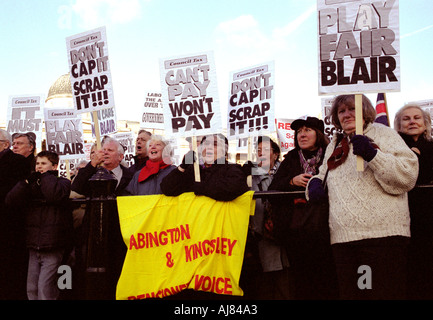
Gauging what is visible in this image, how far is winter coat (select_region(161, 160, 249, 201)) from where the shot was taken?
13.2 feet

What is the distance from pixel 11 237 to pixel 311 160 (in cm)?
336

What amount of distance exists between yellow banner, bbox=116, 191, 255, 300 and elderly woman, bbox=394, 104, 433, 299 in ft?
4.68

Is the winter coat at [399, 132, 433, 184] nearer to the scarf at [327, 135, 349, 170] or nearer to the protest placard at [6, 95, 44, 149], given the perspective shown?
the scarf at [327, 135, 349, 170]

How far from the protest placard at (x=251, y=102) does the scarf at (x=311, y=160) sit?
317cm

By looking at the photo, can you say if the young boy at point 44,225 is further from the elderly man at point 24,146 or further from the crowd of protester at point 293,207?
the elderly man at point 24,146

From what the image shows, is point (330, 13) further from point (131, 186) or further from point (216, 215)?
point (131, 186)

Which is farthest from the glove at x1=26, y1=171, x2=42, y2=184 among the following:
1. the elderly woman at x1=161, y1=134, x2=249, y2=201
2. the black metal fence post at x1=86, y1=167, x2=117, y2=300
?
the elderly woman at x1=161, y1=134, x2=249, y2=201

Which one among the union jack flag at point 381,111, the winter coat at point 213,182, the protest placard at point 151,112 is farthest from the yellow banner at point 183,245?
the protest placard at point 151,112

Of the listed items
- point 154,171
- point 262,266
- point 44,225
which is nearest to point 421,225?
point 262,266

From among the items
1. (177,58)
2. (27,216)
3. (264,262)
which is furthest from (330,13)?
(27,216)

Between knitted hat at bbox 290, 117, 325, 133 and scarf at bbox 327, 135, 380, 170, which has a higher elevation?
knitted hat at bbox 290, 117, 325, 133

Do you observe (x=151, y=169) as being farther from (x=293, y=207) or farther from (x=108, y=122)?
(x=108, y=122)

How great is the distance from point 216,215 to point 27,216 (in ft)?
7.27

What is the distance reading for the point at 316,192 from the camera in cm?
334
